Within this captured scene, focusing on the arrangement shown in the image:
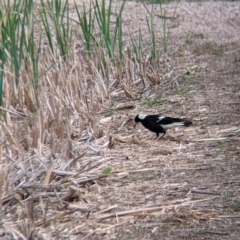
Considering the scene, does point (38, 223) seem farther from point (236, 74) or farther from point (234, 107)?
point (236, 74)

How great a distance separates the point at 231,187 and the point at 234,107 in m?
2.22

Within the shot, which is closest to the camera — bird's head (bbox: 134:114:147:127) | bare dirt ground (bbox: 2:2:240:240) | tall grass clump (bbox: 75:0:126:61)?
bare dirt ground (bbox: 2:2:240:240)

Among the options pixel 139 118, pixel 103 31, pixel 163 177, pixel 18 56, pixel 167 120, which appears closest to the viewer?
pixel 163 177

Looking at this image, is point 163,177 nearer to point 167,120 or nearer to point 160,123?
point 160,123

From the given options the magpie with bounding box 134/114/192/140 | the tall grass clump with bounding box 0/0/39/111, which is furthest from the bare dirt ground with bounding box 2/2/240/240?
the tall grass clump with bounding box 0/0/39/111

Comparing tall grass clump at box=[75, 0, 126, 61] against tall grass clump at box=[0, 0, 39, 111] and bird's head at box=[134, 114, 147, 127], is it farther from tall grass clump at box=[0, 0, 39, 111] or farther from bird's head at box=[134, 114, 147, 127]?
bird's head at box=[134, 114, 147, 127]

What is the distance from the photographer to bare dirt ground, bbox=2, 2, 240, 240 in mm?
4141

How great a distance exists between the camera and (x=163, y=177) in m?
4.94

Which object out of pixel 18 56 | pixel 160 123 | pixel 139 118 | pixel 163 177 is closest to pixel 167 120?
pixel 160 123

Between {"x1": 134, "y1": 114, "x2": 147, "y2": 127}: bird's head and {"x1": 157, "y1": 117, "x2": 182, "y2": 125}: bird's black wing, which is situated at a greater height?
{"x1": 157, "y1": 117, "x2": 182, "y2": 125}: bird's black wing

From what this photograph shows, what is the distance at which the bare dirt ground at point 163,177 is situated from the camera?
13.6 feet

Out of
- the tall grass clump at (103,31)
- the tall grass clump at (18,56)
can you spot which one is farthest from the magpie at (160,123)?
the tall grass clump at (103,31)

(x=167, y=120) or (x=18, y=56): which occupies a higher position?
(x=18, y=56)

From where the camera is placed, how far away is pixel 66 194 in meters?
4.48
